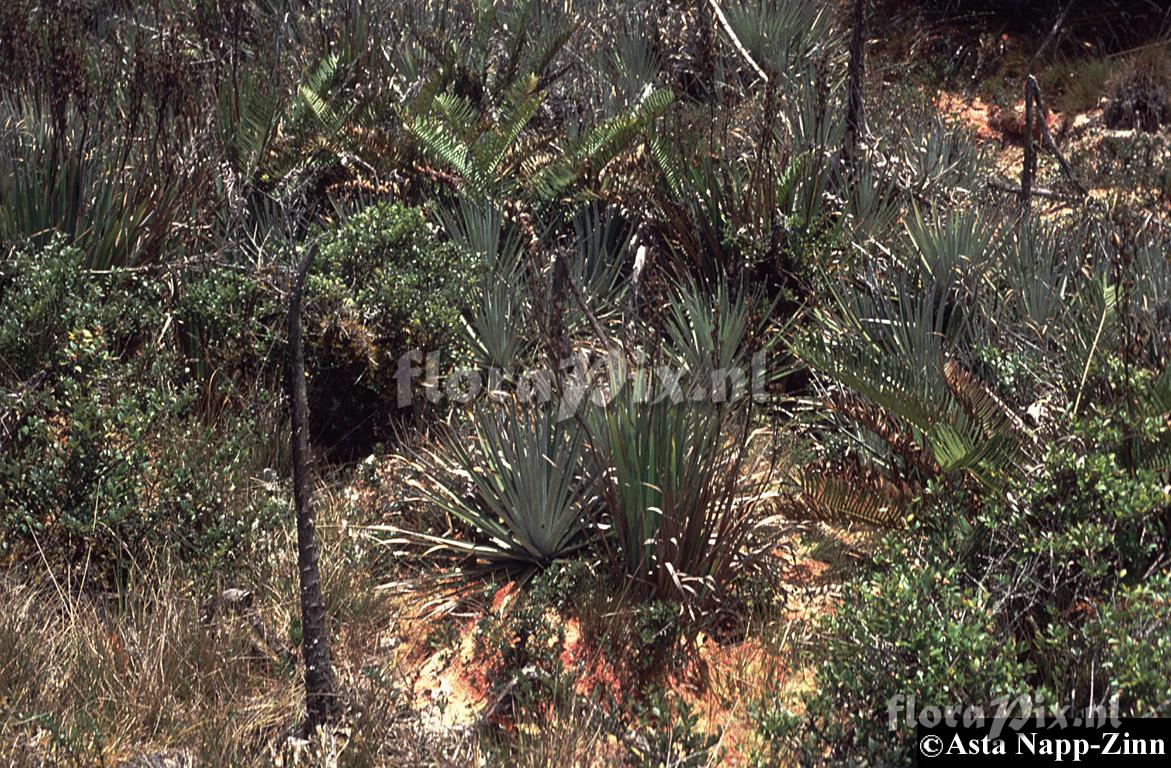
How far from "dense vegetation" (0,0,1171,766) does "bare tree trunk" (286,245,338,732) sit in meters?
0.05

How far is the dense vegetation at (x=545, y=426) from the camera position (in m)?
3.17

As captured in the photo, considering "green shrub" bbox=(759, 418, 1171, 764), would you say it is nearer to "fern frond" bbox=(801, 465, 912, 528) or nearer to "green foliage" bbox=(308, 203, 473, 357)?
"fern frond" bbox=(801, 465, 912, 528)

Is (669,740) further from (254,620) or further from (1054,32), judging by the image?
(1054,32)

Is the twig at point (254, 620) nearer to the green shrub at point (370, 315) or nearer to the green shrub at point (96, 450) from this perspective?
the green shrub at point (96, 450)

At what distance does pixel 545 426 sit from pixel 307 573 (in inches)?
47.8

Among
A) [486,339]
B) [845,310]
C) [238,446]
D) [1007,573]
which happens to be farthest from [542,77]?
[1007,573]

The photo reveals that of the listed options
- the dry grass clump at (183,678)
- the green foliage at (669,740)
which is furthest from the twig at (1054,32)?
the green foliage at (669,740)

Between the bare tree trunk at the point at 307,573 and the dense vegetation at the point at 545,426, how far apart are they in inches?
2.1

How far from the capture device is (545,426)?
13.4 feet

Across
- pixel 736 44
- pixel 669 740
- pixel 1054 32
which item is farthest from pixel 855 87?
pixel 1054 32

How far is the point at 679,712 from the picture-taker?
10.4 ft

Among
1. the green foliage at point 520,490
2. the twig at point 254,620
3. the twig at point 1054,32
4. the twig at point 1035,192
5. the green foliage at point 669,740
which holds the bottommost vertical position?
the twig at point 254,620

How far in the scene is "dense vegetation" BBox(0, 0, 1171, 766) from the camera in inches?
125

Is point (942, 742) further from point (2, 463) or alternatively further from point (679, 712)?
point (2, 463)
